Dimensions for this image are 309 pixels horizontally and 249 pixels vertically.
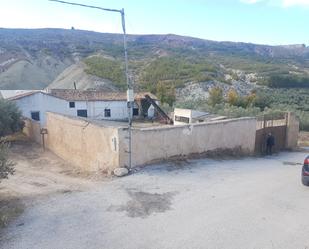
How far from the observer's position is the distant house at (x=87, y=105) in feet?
123

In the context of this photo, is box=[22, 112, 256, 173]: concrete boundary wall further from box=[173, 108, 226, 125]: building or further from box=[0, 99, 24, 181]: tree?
box=[0, 99, 24, 181]: tree

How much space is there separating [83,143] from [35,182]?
121 inches

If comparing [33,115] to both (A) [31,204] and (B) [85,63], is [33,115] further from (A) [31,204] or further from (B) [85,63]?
(B) [85,63]

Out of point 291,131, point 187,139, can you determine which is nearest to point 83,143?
point 187,139

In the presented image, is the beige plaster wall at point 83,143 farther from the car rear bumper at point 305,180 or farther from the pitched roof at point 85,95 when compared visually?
the pitched roof at point 85,95

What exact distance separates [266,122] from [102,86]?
51318mm

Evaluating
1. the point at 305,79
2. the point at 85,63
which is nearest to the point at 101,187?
the point at 85,63

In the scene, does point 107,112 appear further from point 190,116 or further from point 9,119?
point 190,116

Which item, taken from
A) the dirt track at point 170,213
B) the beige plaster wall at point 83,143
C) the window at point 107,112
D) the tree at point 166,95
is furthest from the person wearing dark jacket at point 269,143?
the tree at point 166,95

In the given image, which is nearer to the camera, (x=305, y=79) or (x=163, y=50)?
(x=305, y=79)

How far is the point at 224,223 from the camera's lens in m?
8.11

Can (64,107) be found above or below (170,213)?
below

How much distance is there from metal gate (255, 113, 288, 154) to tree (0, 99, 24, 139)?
17970mm

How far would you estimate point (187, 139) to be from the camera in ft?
47.1
